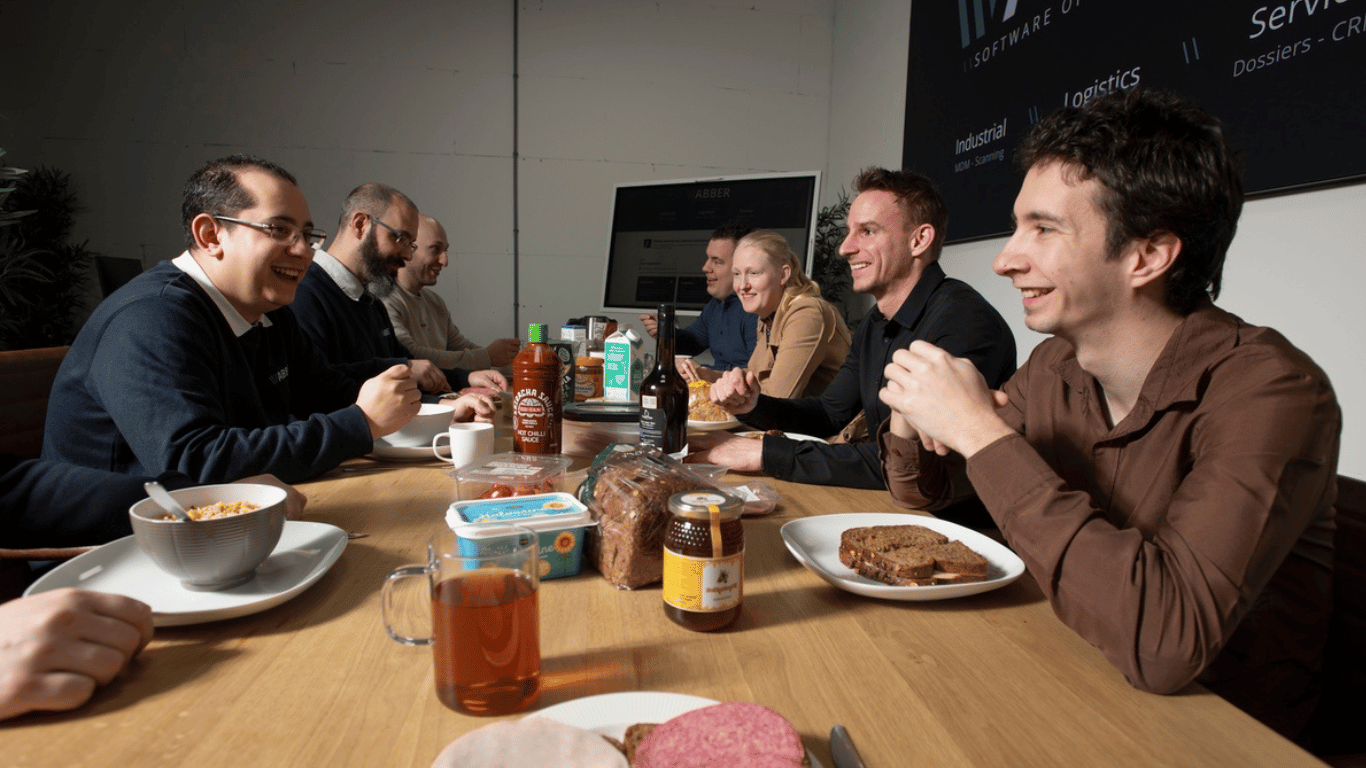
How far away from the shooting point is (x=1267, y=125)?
2.09 m

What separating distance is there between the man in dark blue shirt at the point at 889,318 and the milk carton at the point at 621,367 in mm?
323

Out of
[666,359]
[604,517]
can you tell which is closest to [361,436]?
[666,359]

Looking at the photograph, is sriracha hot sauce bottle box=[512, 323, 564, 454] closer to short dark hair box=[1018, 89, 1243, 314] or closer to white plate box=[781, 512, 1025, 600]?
white plate box=[781, 512, 1025, 600]

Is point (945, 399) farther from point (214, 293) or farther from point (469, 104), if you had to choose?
point (469, 104)

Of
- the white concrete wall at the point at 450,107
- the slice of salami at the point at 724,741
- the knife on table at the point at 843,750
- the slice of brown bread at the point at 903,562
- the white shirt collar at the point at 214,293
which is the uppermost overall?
the white concrete wall at the point at 450,107

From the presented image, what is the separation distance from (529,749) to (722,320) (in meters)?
4.17

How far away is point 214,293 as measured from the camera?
175 centimetres

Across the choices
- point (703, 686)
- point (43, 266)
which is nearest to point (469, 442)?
point (703, 686)

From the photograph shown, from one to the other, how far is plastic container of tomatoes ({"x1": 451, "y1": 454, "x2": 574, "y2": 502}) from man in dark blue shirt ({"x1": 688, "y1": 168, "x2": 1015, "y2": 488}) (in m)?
0.59

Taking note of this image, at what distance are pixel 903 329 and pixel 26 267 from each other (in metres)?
5.37

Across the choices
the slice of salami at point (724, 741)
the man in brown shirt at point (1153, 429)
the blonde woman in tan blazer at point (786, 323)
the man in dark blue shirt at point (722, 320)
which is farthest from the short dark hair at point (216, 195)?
the man in dark blue shirt at point (722, 320)

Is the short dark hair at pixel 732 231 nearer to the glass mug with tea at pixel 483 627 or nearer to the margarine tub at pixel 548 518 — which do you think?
the margarine tub at pixel 548 518

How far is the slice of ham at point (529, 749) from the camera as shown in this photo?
0.55 m

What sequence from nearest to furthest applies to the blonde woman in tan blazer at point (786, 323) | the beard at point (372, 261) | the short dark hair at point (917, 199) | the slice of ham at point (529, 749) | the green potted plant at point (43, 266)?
the slice of ham at point (529, 749) → the short dark hair at point (917, 199) → the blonde woman in tan blazer at point (786, 323) → the beard at point (372, 261) → the green potted plant at point (43, 266)
